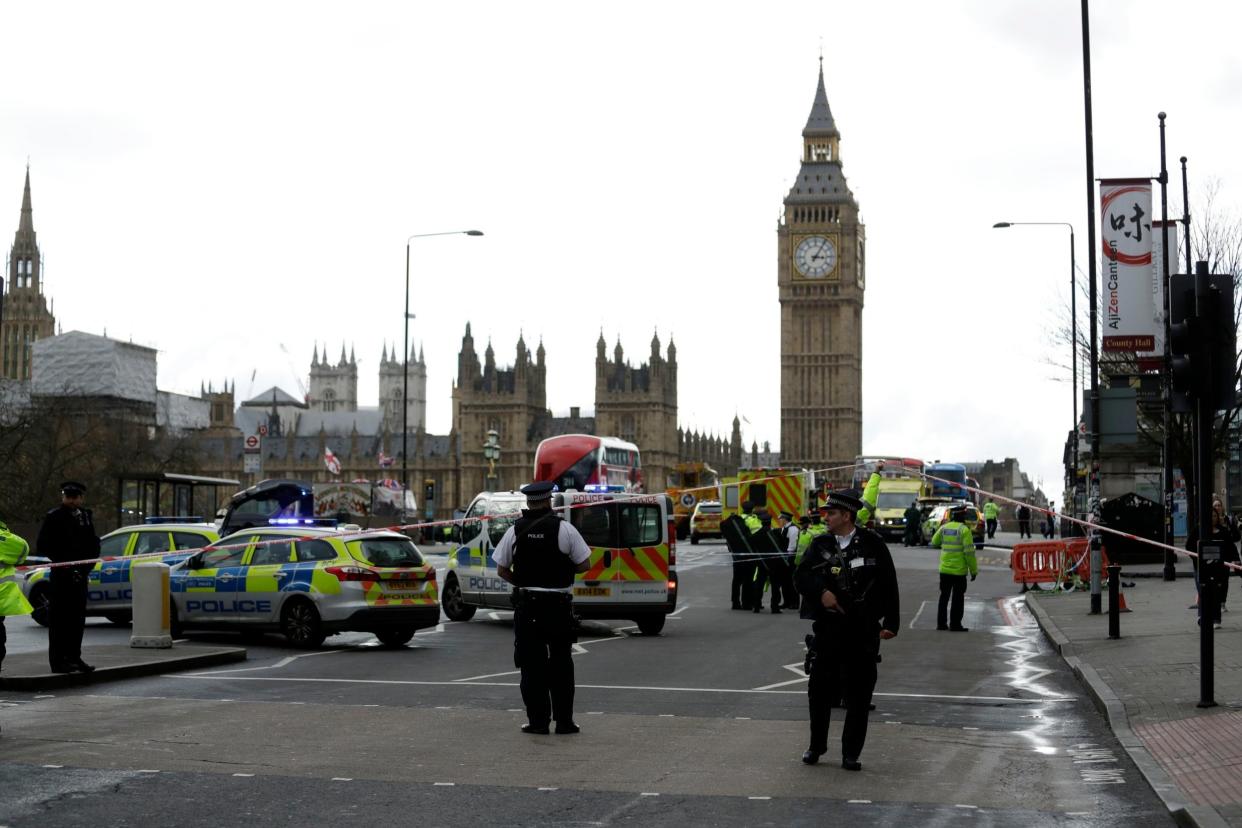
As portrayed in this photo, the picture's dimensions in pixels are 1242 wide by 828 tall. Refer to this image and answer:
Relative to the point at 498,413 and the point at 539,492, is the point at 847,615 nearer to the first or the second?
the point at 539,492

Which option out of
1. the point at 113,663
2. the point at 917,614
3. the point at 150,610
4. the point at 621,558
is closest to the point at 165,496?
the point at 917,614

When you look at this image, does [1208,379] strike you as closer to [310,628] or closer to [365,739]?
[365,739]

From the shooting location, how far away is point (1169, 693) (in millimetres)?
13820

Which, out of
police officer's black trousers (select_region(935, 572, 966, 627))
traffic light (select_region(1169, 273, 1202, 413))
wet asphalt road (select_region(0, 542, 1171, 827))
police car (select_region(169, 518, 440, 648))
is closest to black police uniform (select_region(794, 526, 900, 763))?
wet asphalt road (select_region(0, 542, 1171, 827))

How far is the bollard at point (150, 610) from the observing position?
17.6 m

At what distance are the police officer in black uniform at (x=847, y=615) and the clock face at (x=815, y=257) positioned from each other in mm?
151028

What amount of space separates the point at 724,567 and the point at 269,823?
3548 cm

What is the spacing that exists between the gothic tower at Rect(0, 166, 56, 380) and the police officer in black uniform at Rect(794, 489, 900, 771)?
189674mm

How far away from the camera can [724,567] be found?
142 ft

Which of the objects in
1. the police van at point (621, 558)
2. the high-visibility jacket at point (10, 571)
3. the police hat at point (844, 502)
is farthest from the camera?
the police van at point (621, 558)

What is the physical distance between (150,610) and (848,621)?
9.82 m

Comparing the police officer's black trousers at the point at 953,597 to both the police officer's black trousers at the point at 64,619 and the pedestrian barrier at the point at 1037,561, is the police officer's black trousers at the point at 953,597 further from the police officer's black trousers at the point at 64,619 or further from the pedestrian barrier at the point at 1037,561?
the police officer's black trousers at the point at 64,619

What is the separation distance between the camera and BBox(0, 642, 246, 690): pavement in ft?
47.8

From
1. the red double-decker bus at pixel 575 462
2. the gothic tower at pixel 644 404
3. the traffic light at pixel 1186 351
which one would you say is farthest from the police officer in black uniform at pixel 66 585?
the gothic tower at pixel 644 404
